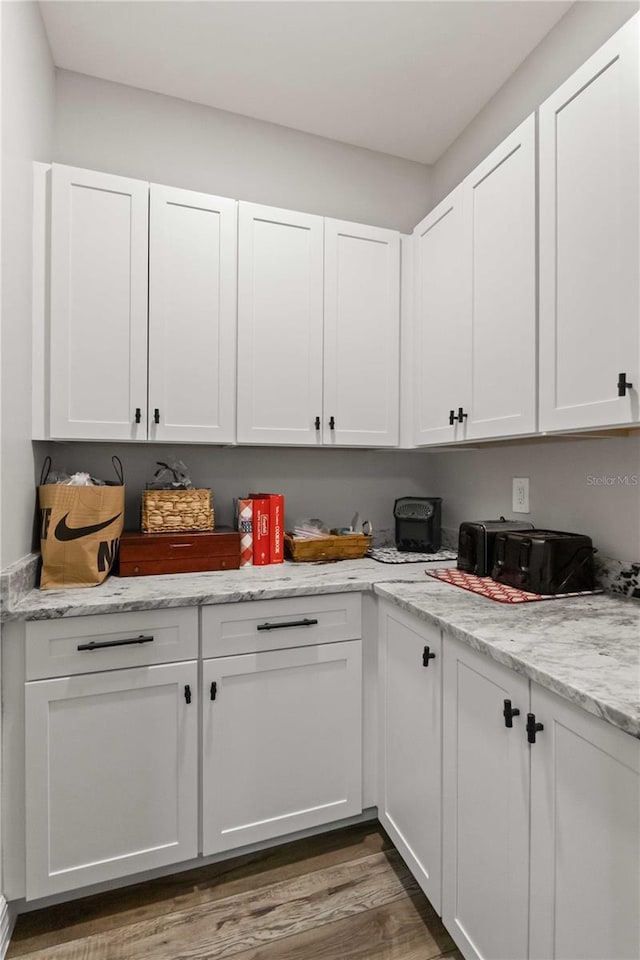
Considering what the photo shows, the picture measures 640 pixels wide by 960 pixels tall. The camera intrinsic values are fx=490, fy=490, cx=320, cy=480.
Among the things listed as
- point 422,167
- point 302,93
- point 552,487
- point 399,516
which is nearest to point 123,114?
point 302,93

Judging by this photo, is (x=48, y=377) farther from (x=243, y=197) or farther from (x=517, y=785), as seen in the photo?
(x=517, y=785)

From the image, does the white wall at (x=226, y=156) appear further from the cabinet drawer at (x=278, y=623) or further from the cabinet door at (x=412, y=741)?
the cabinet door at (x=412, y=741)

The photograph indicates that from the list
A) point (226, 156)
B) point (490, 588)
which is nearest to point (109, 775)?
point (490, 588)

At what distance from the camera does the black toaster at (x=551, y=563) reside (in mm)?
1479

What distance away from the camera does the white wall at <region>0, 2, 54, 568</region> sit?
139cm

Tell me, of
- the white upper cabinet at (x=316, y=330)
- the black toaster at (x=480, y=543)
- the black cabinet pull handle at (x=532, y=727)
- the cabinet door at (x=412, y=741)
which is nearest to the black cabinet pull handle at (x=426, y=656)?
the cabinet door at (x=412, y=741)

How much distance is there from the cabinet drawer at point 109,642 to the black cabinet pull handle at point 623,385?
1.34 metres

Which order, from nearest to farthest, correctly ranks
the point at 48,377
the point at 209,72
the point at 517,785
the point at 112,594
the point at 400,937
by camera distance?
the point at 517,785 < the point at 400,937 < the point at 112,594 < the point at 48,377 < the point at 209,72

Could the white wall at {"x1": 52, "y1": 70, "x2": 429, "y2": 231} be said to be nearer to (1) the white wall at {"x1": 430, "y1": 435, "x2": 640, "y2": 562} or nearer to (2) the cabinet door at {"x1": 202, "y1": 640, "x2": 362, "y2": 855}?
(1) the white wall at {"x1": 430, "y1": 435, "x2": 640, "y2": 562}

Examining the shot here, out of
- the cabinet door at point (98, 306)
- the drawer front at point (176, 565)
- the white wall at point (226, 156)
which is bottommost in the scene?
the drawer front at point (176, 565)

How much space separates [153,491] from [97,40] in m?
1.70

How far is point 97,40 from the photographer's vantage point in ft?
6.01

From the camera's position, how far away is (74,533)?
1.59 meters

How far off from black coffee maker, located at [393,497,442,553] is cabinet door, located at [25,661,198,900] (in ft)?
3.76
